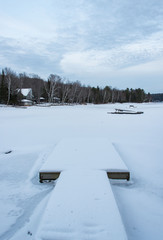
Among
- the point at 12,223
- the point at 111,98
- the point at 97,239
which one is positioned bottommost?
the point at 12,223

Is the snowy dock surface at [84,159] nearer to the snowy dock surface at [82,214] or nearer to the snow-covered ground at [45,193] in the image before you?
the snow-covered ground at [45,193]

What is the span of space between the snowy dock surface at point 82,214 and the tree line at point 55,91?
31.0 m

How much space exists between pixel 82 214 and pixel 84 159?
67.9 inches

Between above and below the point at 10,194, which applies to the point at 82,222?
above

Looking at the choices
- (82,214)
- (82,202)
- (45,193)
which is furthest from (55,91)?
(82,214)

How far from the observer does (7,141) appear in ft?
20.5

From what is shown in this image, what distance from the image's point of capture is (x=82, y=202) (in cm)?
221

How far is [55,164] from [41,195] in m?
0.73

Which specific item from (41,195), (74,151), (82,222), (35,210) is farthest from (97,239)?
(74,151)

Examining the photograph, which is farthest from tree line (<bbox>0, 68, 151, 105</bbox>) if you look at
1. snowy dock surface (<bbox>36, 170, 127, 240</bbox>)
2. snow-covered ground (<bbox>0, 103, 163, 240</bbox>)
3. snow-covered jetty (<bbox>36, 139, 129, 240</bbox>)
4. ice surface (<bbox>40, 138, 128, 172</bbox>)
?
snowy dock surface (<bbox>36, 170, 127, 240</bbox>)

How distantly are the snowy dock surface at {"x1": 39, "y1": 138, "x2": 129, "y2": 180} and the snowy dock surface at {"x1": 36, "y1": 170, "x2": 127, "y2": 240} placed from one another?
54cm

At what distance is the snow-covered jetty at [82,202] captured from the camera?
5.75 ft

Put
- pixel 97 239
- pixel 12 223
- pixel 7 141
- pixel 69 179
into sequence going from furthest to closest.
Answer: pixel 7 141
pixel 69 179
pixel 12 223
pixel 97 239

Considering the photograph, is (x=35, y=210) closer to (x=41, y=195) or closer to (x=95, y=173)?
(x=41, y=195)
